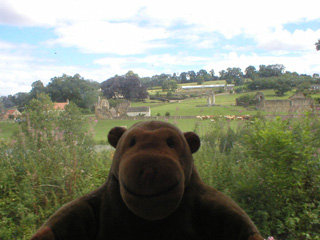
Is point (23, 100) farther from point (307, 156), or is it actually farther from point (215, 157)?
point (307, 156)

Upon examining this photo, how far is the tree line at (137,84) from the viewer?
5734 mm

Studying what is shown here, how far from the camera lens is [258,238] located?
1.34 meters

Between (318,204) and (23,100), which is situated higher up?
(23,100)

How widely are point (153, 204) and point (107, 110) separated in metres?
5.72

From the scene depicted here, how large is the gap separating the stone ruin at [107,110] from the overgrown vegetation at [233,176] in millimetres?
1526

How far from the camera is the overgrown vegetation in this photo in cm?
319

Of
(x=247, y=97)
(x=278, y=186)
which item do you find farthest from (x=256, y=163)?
(x=247, y=97)

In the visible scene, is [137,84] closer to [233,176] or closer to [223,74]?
[233,176]

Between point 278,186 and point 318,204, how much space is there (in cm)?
72

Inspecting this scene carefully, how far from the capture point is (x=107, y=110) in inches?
267

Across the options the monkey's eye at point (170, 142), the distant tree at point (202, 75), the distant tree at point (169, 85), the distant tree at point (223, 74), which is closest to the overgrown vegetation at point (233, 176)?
the monkey's eye at point (170, 142)

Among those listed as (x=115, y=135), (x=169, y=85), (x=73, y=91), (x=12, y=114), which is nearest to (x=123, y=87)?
(x=73, y=91)

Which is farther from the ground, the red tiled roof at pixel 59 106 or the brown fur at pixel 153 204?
the red tiled roof at pixel 59 106

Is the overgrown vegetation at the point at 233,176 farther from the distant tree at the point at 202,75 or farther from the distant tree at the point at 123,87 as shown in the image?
the distant tree at the point at 202,75
